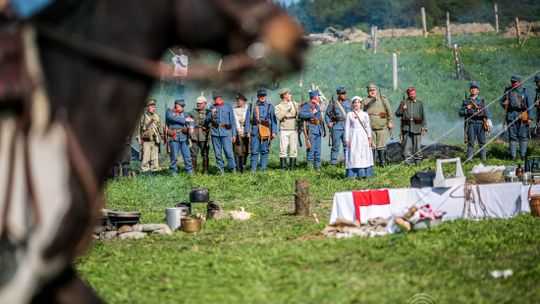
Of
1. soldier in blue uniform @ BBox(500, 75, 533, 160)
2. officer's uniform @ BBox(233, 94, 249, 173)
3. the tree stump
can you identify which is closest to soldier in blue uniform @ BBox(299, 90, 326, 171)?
officer's uniform @ BBox(233, 94, 249, 173)

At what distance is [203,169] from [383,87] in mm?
14776

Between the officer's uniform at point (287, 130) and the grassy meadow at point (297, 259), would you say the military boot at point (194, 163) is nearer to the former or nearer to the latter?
the officer's uniform at point (287, 130)

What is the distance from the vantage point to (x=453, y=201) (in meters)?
13.7

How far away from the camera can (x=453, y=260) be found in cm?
988

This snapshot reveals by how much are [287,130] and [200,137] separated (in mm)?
2474

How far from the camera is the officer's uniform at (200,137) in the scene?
991 inches

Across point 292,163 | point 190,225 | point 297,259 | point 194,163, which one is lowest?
point 297,259

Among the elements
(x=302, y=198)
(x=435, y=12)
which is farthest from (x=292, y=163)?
A: (x=435, y=12)

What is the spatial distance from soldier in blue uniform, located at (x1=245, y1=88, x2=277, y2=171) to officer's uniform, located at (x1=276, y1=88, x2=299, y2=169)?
0.26 metres

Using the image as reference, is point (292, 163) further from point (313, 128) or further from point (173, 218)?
point (173, 218)

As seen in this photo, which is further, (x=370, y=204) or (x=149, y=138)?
(x=149, y=138)

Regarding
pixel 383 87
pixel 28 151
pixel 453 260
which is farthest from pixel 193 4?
pixel 383 87

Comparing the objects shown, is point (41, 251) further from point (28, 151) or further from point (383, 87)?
point (383, 87)

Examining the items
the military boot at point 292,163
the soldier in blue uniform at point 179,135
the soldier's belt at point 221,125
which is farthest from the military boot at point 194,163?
the military boot at point 292,163
